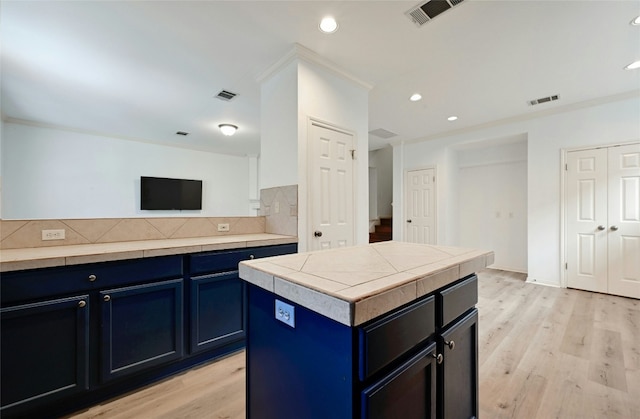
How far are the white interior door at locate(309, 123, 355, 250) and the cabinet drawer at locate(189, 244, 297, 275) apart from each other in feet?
1.74

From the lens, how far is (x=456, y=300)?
1.07 m

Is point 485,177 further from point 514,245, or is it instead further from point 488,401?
point 488,401

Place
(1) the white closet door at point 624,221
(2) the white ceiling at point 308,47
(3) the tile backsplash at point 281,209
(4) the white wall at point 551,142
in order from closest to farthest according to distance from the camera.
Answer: (2) the white ceiling at point 308,47 → (3) the tile backsplash at point 281,209 → (1) the white closet door at point 624,221 → (4) the white wall at point 551,142

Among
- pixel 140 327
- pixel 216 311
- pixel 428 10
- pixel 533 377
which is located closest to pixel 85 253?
pixel 140 327

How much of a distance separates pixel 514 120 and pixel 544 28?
2.38 meters

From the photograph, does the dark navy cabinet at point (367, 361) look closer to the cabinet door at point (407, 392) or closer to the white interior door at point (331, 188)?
the cabinet door at point (407, 392)

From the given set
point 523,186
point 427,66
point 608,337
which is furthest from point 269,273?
point 523,186

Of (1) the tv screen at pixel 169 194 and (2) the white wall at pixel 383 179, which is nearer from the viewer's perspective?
(1) the tv screen at pixel 169 194

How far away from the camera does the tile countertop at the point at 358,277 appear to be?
681mm

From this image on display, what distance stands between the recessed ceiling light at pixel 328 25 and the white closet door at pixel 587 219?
3.86 meters

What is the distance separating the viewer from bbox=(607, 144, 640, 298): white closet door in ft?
10.7

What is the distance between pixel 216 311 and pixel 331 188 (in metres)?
1.52

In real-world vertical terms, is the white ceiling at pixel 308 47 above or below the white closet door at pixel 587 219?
above

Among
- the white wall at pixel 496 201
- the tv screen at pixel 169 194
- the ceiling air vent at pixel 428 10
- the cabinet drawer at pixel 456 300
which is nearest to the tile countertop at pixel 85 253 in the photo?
the cabinet drawer at pixel 456 300
